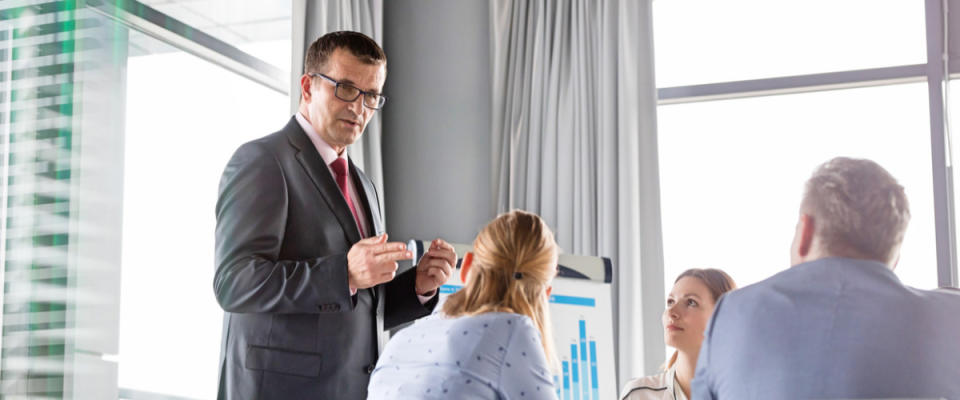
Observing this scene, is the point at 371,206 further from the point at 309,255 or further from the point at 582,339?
the point at 582,339

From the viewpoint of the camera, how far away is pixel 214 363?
2.85 metres

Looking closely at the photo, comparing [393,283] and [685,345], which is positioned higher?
[393,283]

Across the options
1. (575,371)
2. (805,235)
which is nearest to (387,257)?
(805,235)

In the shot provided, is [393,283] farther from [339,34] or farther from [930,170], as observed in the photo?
[930,170]

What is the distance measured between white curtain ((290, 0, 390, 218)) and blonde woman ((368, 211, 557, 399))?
162cm

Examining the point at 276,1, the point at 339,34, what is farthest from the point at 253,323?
the point at 276,1

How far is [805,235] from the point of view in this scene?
1.16 meters

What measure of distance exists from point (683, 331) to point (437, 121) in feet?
6.33

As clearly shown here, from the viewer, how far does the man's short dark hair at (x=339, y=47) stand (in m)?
1.88

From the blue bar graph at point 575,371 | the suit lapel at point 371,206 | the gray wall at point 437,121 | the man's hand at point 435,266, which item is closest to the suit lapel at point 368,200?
the suit lapel at point 371,206

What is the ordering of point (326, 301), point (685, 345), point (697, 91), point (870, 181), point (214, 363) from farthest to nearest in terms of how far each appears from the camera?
point (697, 91), point (214, 363), point (685, 345), point (326, 301), point (870, 181)

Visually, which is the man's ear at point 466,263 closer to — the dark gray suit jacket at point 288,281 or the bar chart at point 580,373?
the dark gray suit jacket at point 288,281

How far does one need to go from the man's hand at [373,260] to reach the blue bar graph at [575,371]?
1369 mm

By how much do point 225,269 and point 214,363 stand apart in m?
1.35
